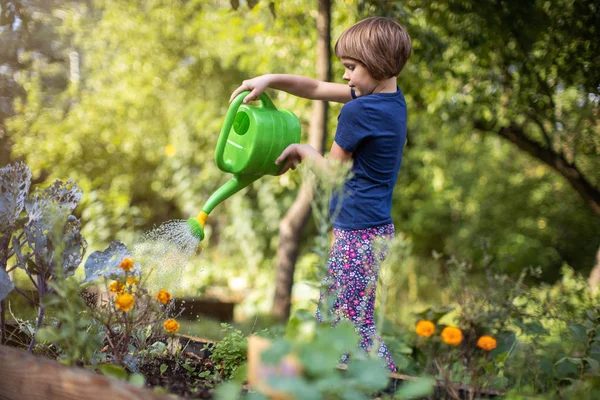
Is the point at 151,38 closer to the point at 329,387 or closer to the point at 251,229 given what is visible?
the point at 251,229

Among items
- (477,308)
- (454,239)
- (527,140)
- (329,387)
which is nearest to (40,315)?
(329,387)

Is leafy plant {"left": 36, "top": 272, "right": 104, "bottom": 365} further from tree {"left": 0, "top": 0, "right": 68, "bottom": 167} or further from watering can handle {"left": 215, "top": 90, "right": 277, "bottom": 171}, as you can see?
tree {"left": 0, "top": 0, "right": 68, "bottom": 167}

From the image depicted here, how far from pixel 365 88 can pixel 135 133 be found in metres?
4.83

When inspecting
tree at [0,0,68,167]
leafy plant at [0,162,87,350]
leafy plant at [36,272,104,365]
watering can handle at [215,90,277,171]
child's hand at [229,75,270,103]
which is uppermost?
tree at [0,0,68,167]

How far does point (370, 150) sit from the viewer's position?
6.12 feet

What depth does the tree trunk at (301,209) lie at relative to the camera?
3.09 meters

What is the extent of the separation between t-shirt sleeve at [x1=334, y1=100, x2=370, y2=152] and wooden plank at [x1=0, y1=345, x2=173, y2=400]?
974 mm

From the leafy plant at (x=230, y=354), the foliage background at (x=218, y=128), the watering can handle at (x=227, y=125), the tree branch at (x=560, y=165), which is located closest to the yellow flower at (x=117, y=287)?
the leafy plant at (x=230, y=354)

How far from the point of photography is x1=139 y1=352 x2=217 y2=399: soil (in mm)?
1551

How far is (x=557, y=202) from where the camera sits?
6.71m

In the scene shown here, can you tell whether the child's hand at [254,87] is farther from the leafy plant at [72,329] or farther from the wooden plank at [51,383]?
the wooden plank at [51,383]

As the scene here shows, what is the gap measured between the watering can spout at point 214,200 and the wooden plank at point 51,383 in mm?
652

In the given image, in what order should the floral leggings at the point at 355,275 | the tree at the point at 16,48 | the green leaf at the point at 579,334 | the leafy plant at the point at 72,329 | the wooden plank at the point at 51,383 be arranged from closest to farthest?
1. the wooden plank at the point at 51,383
2. the leafy plant at the point at 72,329
3. the floral leggings at the point at 355,275
4. the green leaf at the point at 579,334
5. the tree at the point at 16,48

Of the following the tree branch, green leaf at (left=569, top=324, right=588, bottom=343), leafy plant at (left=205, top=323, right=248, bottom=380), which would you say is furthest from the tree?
the tree branch
